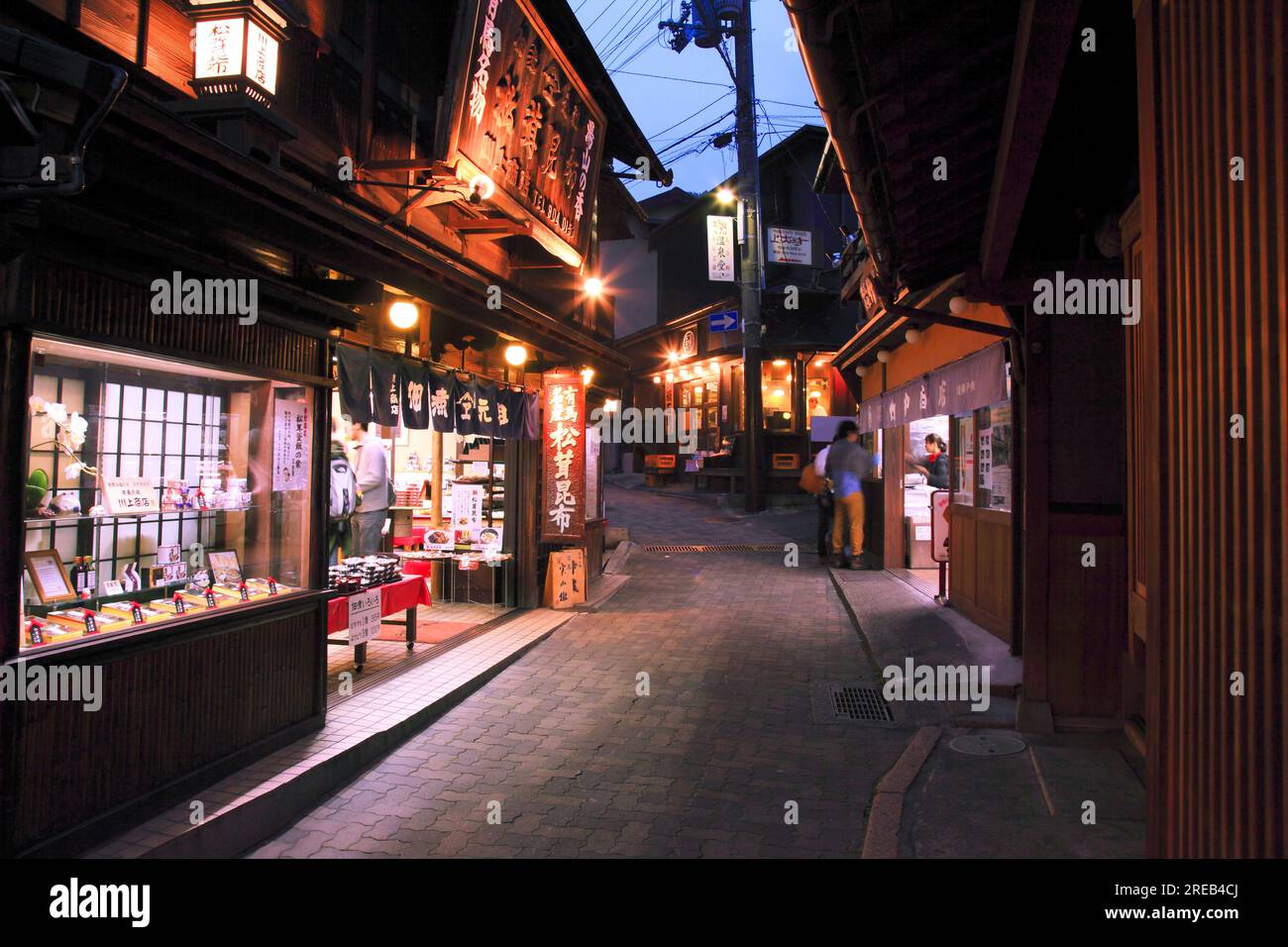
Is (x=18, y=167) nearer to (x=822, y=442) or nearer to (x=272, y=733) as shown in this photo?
(x=272, y=733)

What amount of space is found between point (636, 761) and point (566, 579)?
638 cm

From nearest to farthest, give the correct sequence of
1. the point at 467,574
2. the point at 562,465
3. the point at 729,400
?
the point at 562,465 → the point at 467,574 → the point at 729,400

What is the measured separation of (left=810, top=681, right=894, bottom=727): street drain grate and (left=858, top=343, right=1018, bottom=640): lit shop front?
208 centimetres

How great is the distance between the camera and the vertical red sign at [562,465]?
41.3 ft

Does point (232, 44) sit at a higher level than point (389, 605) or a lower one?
higher

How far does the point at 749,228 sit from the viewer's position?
76.5 ft

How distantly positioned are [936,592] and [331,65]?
38.2 ft

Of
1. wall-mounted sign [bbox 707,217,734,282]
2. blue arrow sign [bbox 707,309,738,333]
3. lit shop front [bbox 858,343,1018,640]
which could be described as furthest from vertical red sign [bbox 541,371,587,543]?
blue arrow sign [bbox 707,309,738,333]

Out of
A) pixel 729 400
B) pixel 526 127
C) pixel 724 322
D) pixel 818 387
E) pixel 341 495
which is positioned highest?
pixel 724 322

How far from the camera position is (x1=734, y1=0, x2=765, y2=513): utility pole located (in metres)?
23.0

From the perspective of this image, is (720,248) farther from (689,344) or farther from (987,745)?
(987,745)

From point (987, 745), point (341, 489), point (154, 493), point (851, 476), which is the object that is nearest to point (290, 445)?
point (154, 493)

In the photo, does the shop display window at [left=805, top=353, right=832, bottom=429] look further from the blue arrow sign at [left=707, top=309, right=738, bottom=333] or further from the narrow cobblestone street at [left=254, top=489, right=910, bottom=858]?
the narrow cobblestone street at [left=254, top=489, right=910, bottom=858]

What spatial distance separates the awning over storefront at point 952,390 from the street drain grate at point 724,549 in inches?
231
